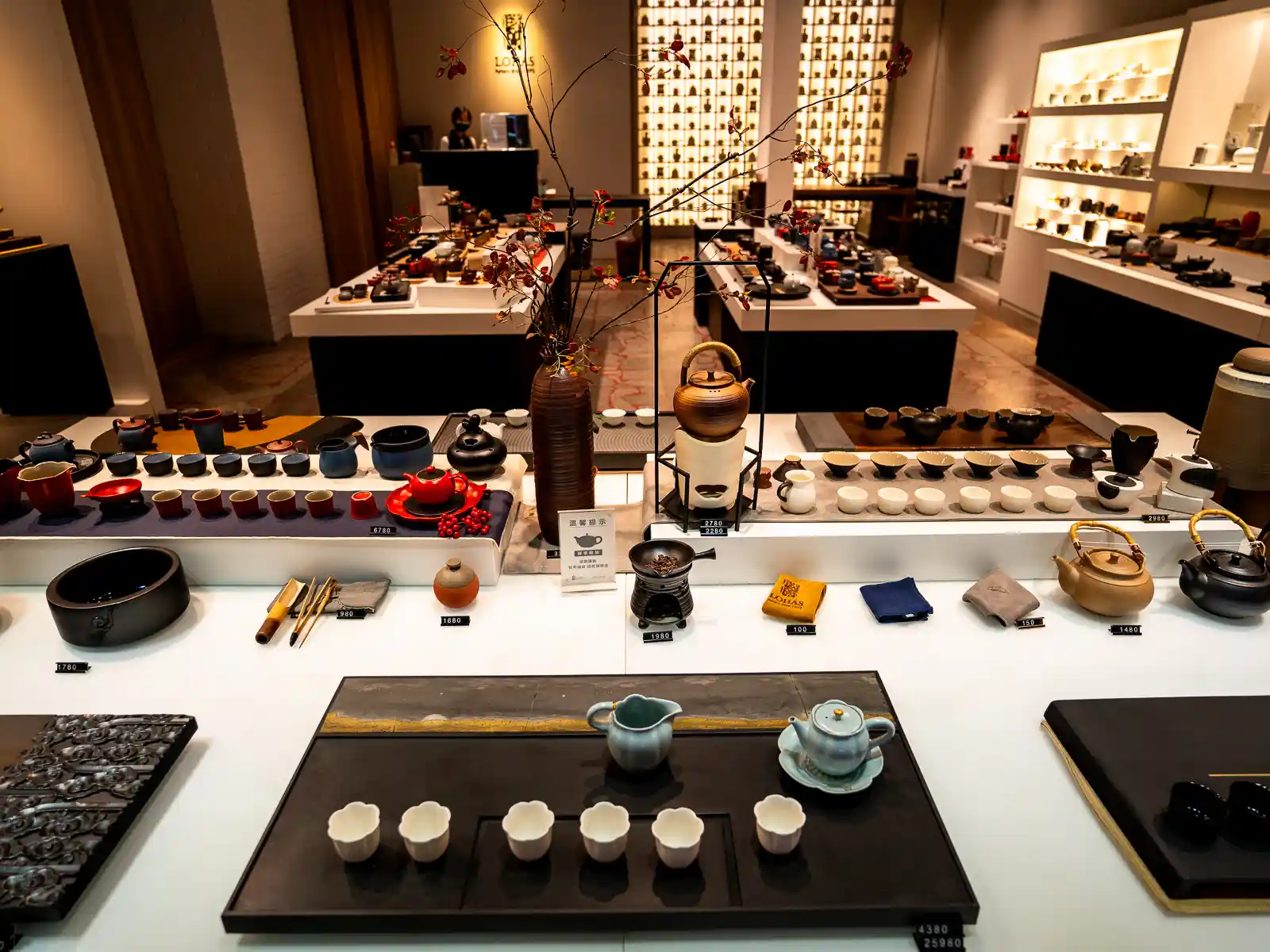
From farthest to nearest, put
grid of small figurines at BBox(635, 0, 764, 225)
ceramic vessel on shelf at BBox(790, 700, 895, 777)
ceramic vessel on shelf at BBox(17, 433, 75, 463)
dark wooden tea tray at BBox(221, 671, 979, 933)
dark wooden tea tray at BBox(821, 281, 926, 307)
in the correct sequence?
grid of small figurines at BBox(635, 0, 764, 225) < dark wooden tea tray at BBox(821, 281, 926, 307) < ceramic vessel on shelf at BBox(17, 433, 75, 463) < ceramic vessel on shelf at BBox(790, 700, 895, 777) < dark wooden tea tray at BBox(221, 671, 979, 933)

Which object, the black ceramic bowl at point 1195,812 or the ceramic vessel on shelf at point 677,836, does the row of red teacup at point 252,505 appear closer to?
the ceramic vessel on shelf at point 677,836

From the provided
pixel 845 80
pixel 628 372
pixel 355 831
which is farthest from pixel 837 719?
pixel 845 80

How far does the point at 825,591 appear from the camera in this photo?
197 centimetres

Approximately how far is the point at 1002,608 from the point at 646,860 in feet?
3.48

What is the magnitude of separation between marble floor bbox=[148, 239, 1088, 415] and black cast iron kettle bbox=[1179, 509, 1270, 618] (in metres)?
3.13

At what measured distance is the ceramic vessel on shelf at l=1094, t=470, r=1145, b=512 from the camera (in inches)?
79.4

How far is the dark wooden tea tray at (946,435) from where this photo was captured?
2668 mm

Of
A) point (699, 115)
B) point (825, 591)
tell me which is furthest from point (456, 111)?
point (825, 591)

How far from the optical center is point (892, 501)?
2.03 metres

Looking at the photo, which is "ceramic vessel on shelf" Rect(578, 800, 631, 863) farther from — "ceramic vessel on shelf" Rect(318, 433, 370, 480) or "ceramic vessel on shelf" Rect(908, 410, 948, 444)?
"ceramic vessel on shelf" Rect(908, 410, 948, 444)

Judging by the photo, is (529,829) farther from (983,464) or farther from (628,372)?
(628,372)

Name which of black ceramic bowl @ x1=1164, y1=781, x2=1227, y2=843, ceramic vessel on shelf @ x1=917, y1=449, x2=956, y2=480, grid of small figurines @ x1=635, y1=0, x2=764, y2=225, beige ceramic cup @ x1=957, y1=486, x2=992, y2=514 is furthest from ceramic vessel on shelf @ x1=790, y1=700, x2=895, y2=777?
grid of small figurines @ x1=635, y1=0, x2=764, y2=225

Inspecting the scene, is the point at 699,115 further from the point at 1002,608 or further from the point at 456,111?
the point at 1002,608

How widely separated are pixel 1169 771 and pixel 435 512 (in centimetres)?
161
